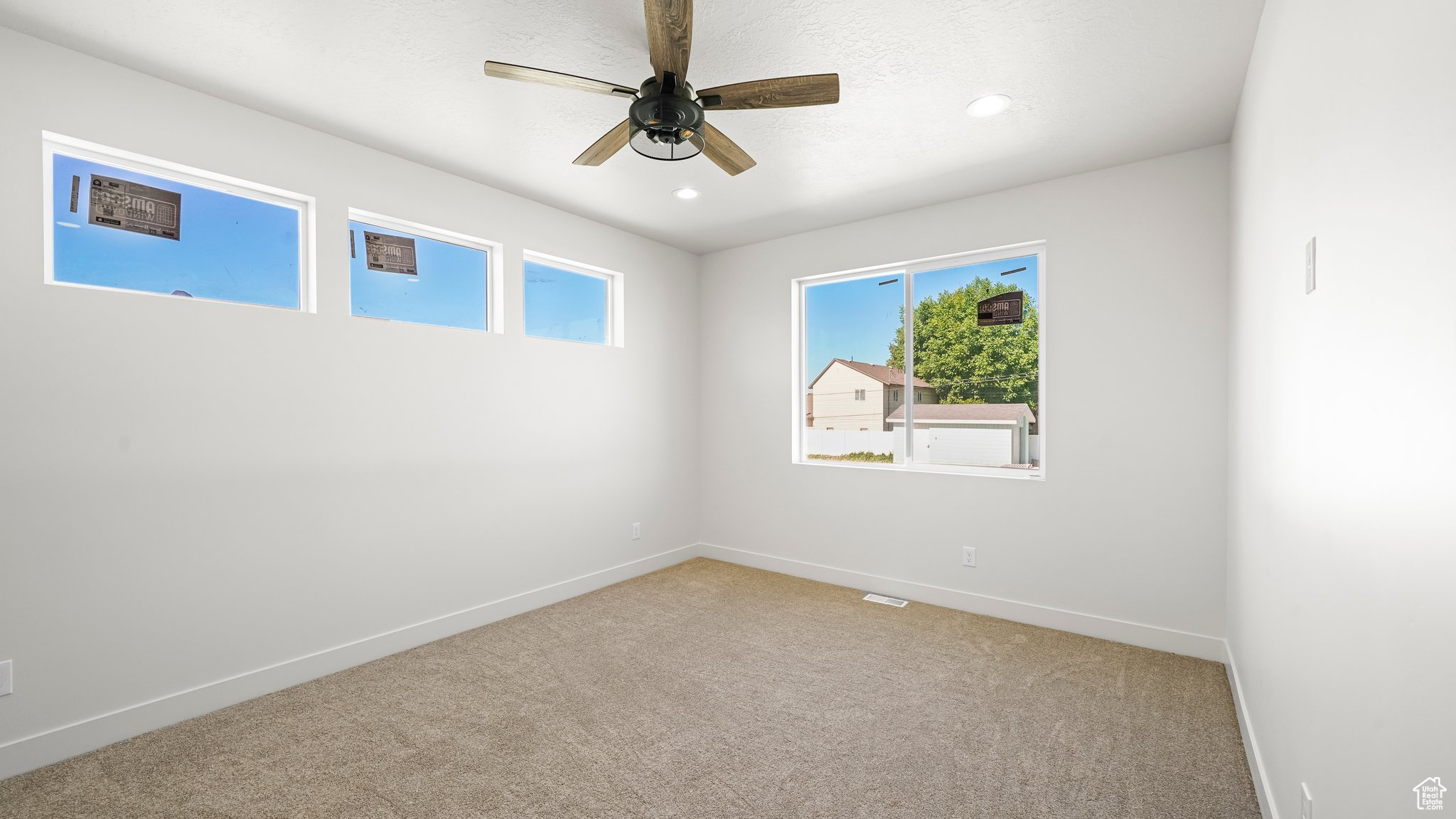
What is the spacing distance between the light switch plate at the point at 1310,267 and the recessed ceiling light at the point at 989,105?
143 cm

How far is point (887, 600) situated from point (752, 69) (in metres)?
3.27

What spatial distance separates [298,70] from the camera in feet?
7.88

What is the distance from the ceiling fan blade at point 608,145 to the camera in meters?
2.27

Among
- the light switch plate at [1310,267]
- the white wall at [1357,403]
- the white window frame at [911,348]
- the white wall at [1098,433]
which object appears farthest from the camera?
the white window frame at [911,348]

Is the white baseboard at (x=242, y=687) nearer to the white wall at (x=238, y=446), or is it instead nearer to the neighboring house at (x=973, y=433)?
the white wall at (x=238, y=446)

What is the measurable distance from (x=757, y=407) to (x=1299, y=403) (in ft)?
11.5

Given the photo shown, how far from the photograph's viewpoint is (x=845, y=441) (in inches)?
180

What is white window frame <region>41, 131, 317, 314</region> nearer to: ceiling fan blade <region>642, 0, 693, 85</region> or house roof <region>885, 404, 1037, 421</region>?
ceiling fan blade <region>642, 0, 693, 85</region>

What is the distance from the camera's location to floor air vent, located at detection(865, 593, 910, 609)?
154 inches

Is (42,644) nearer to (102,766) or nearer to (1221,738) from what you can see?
(102,766)

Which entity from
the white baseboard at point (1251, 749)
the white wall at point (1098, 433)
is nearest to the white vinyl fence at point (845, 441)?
the white wall at point (1098, 433)

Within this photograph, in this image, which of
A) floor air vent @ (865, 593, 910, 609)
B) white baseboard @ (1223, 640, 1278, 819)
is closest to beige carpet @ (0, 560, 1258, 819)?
white baseboard @ (1223, 640, 1278, 819)

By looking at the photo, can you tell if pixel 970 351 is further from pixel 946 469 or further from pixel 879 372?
pixel 946 469

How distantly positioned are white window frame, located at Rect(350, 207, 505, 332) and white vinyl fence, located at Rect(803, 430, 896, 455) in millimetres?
2441
